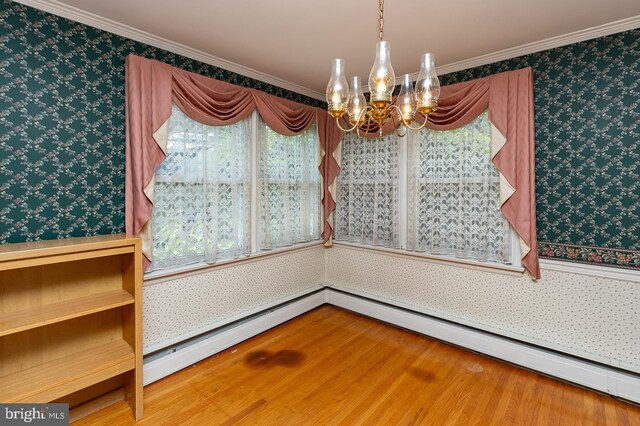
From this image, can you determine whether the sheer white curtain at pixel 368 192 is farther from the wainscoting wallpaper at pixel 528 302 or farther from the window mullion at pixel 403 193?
the wainscoting wallpaper at pixel 528 302

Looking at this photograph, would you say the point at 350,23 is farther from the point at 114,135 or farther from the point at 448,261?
the point at 448,261

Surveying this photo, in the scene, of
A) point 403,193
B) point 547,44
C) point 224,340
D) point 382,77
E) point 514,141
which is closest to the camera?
point 382,77

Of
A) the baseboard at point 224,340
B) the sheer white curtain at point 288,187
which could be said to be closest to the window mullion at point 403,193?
the sheer white curtain at point 288,187

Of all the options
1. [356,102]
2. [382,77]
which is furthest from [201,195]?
[382,77]

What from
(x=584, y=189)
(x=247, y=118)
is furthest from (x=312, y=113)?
(x=584, y=189)

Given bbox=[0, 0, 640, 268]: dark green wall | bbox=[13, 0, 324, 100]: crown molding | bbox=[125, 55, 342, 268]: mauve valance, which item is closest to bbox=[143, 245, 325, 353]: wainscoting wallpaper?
bbox=[125, 55, 342, 268]: mauve valance

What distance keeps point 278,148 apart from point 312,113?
628mm

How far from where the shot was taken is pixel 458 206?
2.82 m

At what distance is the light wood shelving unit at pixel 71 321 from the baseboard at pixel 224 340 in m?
0.23

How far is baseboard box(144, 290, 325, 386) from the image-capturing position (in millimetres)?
2340

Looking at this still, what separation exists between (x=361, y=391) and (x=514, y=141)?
2.26 metres

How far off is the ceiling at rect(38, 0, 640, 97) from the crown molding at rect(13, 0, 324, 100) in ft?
0.17

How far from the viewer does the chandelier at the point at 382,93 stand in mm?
1304

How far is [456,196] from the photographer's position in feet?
9.30
